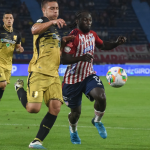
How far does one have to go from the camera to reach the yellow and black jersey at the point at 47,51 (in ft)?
16.4

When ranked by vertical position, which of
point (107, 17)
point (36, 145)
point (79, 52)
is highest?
point (79, 52)

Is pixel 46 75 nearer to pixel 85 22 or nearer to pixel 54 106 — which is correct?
pixel 54 106

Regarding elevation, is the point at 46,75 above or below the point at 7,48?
above

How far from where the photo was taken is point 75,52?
5750 millimetres

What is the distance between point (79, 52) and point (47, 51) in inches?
34.3

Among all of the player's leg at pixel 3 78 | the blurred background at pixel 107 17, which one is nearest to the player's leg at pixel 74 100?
the player's leg at pixel 3 78

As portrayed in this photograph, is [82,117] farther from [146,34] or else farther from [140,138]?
[146,34]

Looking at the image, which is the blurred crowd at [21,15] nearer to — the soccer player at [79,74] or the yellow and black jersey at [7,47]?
the yellow and black jersey at [7,47]

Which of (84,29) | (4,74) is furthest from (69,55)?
(4,74)

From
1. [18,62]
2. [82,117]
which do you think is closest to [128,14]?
[18,62]

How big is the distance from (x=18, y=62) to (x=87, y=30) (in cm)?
2197

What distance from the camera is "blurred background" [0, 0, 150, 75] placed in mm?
30828

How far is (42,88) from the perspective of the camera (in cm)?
497

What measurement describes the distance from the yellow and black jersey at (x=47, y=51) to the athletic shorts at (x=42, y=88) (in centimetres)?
8
